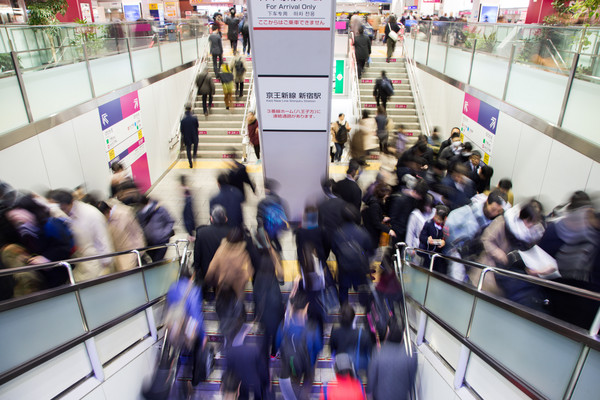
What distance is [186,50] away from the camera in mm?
12375

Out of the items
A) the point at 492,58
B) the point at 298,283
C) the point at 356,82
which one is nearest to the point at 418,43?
the point at 356,82

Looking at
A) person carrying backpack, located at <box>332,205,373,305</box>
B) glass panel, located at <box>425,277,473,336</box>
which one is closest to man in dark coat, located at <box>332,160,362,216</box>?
person carrying backpack, located at <box>332,205,373,305</box>

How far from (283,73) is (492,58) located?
488 cm

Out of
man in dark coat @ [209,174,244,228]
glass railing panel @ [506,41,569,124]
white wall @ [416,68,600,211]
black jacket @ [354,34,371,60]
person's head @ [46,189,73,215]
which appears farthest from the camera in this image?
black jacket @ [354,34,371,60]

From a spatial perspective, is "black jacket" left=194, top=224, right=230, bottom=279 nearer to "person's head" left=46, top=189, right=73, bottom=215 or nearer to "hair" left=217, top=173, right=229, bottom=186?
"hair" left=217, top=173, right=229, bottom=186

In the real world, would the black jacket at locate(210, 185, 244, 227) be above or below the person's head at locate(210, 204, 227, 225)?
below

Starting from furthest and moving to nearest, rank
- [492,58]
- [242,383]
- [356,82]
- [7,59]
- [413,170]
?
[356,82]
[492,58]
[413,170]
[7,59]
[242,383]

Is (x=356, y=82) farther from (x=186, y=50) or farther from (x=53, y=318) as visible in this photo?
(x=53, y=318)

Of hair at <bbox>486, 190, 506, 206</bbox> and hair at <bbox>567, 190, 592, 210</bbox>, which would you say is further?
hair at <bbox>486, 190, 506, 206</bbox>

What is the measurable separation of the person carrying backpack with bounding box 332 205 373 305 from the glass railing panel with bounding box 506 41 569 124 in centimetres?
356

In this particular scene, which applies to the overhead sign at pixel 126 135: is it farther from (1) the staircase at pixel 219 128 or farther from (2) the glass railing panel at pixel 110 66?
(1) the staircase at pixel 219 128

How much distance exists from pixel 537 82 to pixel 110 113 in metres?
7.19

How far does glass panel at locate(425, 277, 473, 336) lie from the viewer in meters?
3.36

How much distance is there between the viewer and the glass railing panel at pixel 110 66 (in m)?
7.11
